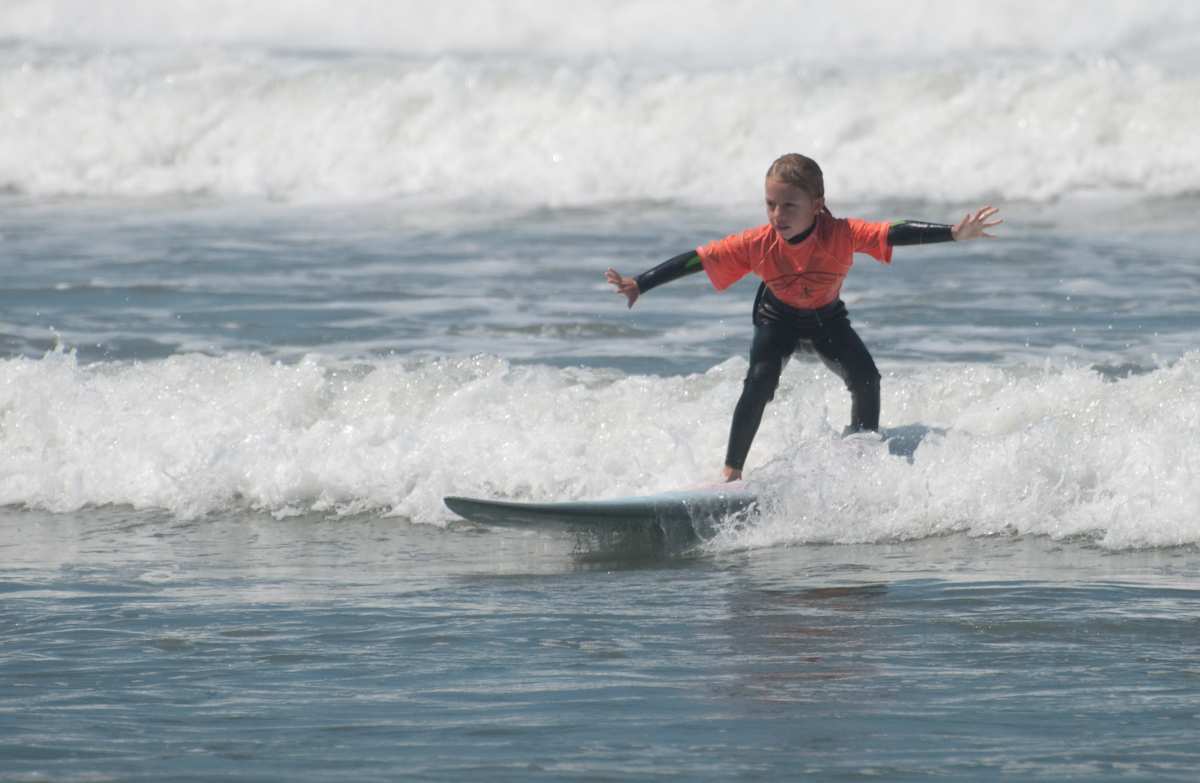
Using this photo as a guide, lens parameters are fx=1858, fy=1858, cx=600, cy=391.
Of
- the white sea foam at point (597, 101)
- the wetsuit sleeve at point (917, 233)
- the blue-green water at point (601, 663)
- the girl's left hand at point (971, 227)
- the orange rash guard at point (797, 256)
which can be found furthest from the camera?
the white sea foam at point (597, 101)

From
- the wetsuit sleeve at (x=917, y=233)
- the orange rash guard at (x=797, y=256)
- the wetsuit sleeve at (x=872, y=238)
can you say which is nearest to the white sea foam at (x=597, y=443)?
the orange rash guard at (x=797, y=256)

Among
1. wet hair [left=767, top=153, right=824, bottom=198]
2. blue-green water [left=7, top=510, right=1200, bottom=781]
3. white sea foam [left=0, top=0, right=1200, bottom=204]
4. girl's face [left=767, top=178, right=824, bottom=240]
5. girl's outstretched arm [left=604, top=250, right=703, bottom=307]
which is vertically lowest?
blue-green water [left=7, top=510, right=1200, bottom=781]

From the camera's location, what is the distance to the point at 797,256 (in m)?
7.29

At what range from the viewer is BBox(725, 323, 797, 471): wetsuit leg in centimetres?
748

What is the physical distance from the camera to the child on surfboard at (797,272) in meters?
7.06

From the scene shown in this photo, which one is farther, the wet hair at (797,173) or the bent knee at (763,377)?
the bent knee at (763,377)

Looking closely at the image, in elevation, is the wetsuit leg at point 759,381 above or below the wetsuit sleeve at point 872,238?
below

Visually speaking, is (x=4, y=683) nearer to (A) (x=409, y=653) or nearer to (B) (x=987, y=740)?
(A) (x=409, y=653)

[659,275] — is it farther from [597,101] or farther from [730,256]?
[597,101]

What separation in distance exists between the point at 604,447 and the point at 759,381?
1234mm

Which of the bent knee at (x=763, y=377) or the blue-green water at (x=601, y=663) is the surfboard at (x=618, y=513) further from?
the bent knee at (x=763, y=377)

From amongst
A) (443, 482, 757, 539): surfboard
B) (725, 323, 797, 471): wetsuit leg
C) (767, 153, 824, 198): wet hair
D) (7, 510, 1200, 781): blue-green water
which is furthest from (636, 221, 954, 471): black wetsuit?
(7, 510, 1200, 781): blue-green water

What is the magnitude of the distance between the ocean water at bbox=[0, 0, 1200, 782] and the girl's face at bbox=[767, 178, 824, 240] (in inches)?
38.6

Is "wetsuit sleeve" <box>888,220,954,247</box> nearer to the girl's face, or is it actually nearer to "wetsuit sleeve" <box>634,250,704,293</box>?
the girl's face
